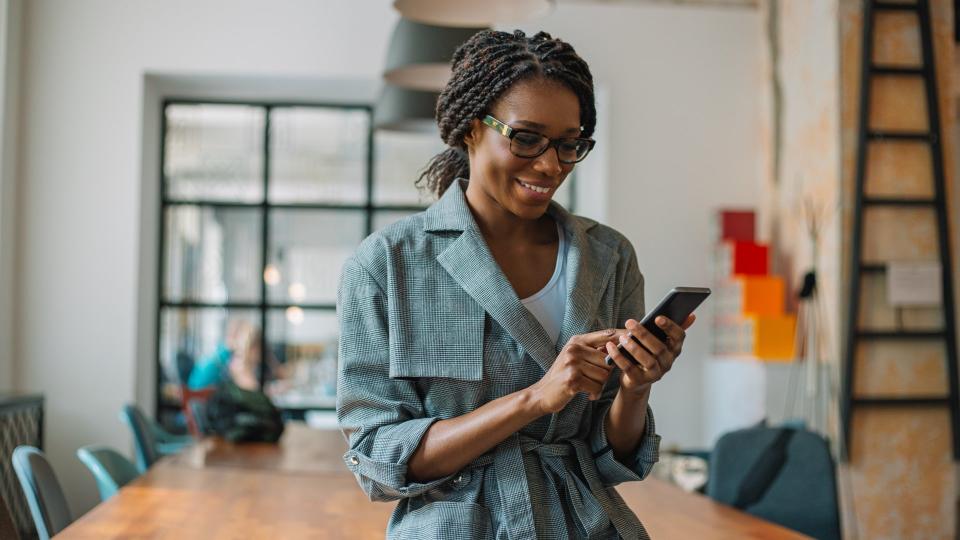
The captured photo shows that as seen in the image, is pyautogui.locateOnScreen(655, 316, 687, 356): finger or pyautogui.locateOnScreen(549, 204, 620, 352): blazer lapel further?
pyautogui.locateOnScreen(549, 204, 620, 352): blazer lapel

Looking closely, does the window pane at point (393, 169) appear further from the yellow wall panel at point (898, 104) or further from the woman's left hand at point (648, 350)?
the woman's left hand at point (648, 350)

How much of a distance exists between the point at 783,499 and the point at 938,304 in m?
3.47

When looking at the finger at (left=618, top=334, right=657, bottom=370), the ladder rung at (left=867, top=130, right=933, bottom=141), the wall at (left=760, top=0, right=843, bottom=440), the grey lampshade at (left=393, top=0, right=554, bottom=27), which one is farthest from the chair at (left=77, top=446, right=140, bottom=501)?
the ladder rung at (left=867, top=130, right=933, bottom=141)

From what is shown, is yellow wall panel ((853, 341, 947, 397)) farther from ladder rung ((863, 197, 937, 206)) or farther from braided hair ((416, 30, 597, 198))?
braided hair ((416, 30, 597, 198))

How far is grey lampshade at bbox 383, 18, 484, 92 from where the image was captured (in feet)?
15.1

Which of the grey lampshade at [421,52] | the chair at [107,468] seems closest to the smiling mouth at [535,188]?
the chair at [107,468]

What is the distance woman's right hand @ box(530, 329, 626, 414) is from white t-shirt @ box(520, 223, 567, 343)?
0.16 meters

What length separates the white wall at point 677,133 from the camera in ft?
25.8

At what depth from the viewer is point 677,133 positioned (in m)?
7.95

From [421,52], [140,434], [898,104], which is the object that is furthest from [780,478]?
[898,104]

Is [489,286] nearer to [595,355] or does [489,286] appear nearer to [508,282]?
[508,282]

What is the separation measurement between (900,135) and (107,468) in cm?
453

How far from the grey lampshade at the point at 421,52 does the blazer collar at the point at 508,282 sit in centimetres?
300

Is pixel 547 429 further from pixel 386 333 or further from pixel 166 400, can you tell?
pixel 166 400
